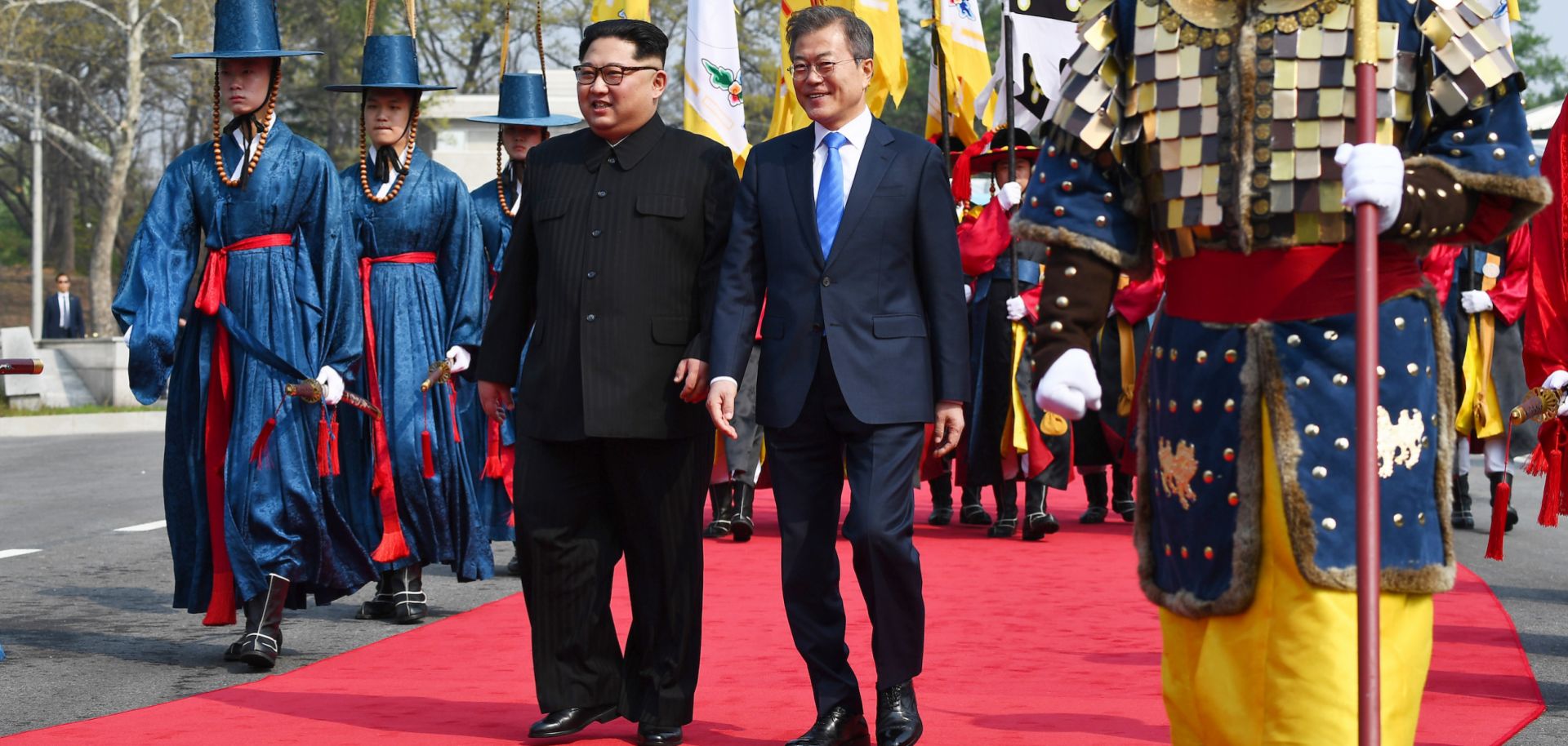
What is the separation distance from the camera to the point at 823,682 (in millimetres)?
5285

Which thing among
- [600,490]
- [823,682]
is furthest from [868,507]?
[600,490]

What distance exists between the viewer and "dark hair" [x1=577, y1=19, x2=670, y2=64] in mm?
5590

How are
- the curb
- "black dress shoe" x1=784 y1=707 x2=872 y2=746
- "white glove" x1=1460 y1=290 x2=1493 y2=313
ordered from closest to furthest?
"black dress shoe" x1=784 y1=707 x2=872 y2=746
"white glove" x1=1460 y1=290 x2=1493 y2=313
the curb

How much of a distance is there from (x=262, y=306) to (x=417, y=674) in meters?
1.39

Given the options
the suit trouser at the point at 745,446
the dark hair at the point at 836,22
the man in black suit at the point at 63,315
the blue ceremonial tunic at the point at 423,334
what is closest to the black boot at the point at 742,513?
the suit trouser at the point at 745,446

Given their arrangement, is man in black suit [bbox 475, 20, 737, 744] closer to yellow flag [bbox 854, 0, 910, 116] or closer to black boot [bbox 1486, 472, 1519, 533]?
yellow flag [bbox 854, 0, 910, 116]

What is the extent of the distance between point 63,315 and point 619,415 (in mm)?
27925

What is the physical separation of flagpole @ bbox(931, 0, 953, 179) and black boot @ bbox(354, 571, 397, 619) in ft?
12.6

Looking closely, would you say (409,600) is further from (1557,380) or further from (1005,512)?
(1557,380)

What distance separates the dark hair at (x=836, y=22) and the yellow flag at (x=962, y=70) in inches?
237

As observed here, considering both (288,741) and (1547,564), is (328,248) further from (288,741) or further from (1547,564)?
(1547,564)

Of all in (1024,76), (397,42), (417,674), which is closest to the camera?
(417,674)

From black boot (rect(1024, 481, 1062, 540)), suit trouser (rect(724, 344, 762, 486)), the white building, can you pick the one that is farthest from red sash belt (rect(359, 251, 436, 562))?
the white building

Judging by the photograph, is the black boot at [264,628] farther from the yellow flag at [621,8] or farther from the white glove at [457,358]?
the yellow flag at [621,8]
